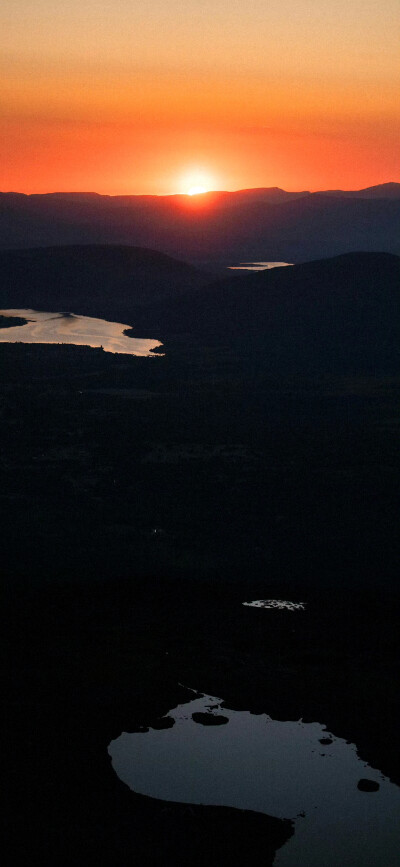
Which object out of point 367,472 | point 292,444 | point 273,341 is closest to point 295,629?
point 367,472

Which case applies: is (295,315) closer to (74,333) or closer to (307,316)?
(307,316)

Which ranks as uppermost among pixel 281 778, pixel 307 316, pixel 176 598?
pixel 307 316

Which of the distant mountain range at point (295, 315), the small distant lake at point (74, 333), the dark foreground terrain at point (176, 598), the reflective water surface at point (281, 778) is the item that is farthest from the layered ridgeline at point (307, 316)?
the reflective water surface at point (281, 778)

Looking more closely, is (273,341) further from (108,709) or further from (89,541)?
(108,709)

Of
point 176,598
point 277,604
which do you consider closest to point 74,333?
point 176,598

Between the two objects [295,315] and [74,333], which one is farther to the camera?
[74,333]

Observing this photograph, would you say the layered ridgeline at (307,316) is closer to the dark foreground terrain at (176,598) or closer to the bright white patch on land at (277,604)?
the dark foreground terrain at (176,598)
